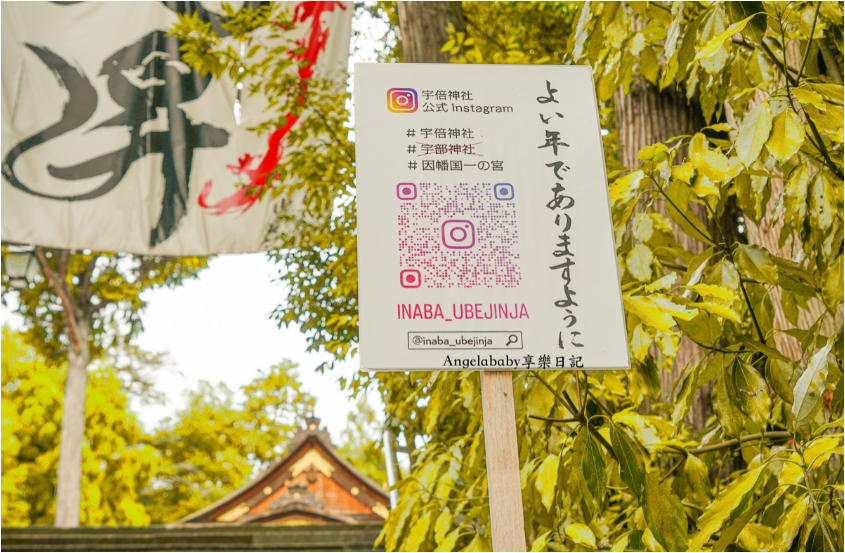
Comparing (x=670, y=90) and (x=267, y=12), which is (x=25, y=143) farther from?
(x=670, y=90)

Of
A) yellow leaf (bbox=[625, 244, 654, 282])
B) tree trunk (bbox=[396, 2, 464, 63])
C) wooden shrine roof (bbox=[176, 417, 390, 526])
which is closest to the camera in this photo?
yellow leaf (bbox=[625, 244, 654, 282])

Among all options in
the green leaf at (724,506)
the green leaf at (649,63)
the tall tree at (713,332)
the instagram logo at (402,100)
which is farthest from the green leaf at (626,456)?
the green leaf at (649,63)

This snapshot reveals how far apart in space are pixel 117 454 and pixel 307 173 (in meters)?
14.9

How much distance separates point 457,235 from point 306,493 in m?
10.5

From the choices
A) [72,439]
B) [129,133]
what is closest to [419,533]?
[129,133]

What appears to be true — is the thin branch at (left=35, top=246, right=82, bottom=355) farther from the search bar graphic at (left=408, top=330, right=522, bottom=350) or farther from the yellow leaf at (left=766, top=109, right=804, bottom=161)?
the yellow leaf at (left=766, top=109, right=804, bottom=161)

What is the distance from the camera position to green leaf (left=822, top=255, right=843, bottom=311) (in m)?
1.33

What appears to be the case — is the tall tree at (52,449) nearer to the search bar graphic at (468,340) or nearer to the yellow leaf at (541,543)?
the yellow leaf at (541,543)

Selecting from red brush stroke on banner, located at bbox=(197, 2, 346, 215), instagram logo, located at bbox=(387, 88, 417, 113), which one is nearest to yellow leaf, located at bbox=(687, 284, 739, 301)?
instagram logo, located at bbox=(387, 88, 417, 113)

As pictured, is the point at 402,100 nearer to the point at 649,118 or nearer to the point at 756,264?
the point at 756,264

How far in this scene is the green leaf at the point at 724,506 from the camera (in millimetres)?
1032

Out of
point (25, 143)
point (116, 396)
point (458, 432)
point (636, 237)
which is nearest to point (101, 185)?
point (25, 143)

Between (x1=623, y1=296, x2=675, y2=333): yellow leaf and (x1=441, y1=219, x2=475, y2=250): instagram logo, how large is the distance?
304 mm

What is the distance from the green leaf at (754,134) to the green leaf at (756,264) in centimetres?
25
